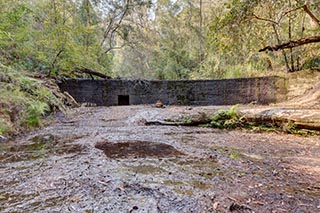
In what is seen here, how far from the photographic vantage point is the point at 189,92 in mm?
9625

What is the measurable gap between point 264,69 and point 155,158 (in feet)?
30.5

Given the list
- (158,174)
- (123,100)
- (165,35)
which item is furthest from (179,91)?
(158,174)

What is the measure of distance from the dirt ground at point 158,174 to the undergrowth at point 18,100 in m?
0.55

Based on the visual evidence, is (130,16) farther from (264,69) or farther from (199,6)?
(264,69)

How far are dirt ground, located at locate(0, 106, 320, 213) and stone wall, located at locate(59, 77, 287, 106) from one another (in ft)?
17.5

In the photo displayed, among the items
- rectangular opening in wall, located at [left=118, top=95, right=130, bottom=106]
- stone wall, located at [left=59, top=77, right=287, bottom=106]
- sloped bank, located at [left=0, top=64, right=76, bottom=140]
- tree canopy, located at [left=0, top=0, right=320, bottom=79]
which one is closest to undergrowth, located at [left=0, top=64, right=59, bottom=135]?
sloped bank, located at [left=0, top=64, right=76, bottom=140]

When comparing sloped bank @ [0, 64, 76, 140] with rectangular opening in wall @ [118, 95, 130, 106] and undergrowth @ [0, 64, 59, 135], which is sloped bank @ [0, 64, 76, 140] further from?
rectangular opening in wall @ [118, 95, 130, 106]

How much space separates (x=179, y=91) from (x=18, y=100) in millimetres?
6662

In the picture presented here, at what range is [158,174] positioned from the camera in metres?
2.11

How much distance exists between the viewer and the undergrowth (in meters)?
3.80

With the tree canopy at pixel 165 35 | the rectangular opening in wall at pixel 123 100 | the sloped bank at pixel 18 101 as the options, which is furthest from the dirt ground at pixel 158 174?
the rectangular opening in wall at pixel 123 100

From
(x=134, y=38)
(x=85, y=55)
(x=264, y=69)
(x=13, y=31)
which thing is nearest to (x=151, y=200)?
(x=13, y=31)

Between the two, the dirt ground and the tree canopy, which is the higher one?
the tree canopy

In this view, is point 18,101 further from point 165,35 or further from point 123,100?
point 165,35
